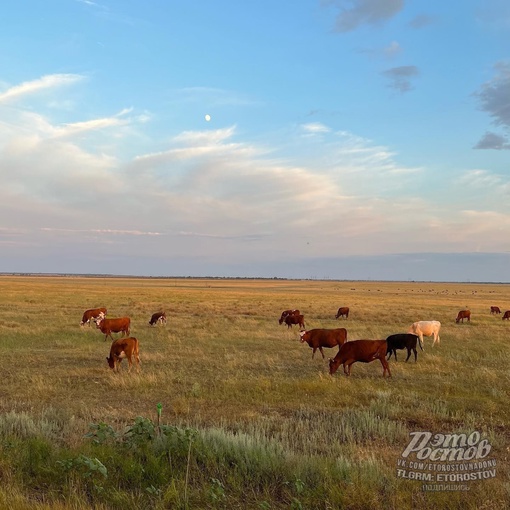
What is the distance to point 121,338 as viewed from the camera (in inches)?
633

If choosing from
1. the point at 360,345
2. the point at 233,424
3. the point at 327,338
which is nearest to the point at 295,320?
the point at 327,338

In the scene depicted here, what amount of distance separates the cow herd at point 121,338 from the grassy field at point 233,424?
0.47 metres

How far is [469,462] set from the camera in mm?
6441

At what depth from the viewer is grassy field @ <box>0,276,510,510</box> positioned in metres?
5.27

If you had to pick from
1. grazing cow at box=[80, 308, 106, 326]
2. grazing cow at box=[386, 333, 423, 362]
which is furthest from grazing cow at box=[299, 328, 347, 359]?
grazing cow at box=[80, 308, 106, 326]

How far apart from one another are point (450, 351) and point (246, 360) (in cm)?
875

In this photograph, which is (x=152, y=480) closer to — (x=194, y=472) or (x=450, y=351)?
(x=194, y=472)

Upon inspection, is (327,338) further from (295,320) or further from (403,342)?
(295,320)

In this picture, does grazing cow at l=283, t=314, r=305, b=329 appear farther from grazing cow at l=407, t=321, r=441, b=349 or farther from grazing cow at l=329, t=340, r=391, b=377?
grazing cow at l=329, t=340, r=391, b=377

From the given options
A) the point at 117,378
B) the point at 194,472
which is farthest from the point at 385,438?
the point at 117,378

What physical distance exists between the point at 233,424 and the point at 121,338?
8.92m

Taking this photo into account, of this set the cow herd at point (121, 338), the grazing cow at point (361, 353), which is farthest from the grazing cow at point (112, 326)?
the grazing cow at point (361, 353)
